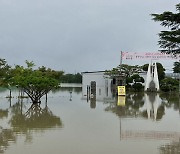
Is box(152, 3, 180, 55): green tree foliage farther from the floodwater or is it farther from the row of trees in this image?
the row of trees

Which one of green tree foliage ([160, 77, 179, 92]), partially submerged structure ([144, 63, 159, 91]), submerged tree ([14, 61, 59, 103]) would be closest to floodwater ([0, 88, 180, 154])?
submerged tree ([14, 61, 59, 103])

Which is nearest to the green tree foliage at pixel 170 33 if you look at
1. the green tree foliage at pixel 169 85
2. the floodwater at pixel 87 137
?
the floodwater at pixel 87 137

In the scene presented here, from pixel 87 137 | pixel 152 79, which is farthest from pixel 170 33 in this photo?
pixel 152 79

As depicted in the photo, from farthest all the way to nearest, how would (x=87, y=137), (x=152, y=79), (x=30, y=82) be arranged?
(x=152, y=79), (x=30, y=82), (x=87, y=137)

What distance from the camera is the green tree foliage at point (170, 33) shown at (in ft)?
33.6

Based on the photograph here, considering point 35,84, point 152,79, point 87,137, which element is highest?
point 152,79

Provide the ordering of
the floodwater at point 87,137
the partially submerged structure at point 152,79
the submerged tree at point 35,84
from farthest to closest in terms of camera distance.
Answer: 1. the partially submerged structure at point 152,79
2. the submerged tree at point 35,84
3. the floodwater at point 87,137

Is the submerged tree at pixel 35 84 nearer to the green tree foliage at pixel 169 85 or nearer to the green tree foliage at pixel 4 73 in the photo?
the green tree foliage at pixel 4 73

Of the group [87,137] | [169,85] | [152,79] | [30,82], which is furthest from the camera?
[152,79]

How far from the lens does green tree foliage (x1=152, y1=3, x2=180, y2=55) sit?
33.6 feet

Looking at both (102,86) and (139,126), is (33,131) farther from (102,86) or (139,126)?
(102,86)

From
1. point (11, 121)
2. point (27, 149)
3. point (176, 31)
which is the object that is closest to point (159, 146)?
point (27, 149)

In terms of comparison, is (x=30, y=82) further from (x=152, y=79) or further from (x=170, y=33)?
(x=152, y=79)

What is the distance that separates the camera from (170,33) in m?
10.9
